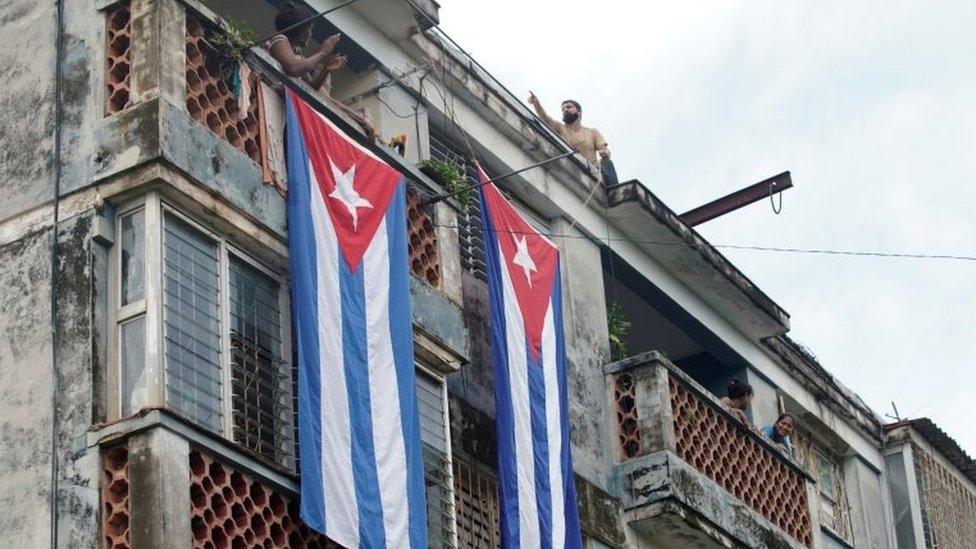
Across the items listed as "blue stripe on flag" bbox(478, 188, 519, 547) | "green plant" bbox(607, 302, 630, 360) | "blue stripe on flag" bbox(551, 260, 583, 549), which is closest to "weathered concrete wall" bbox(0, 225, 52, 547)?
"blue stripe on flag" bbox(478, 188, 519, 547)

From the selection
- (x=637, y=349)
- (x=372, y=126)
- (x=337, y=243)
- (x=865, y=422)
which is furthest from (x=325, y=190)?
(x=865, y=422)

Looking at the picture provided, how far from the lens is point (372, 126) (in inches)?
744

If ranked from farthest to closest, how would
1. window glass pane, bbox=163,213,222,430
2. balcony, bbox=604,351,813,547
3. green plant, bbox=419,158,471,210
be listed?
balcony, bbox=604,351,813,547 → green plant, bbox=419,158,471,210 → window glass pane, bbox=163,213,222,430

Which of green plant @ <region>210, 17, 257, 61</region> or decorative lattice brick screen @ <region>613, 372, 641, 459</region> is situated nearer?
green plant @ <region>210, 17, 257, 61</region>

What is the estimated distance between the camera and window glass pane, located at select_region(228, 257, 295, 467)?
16.3m

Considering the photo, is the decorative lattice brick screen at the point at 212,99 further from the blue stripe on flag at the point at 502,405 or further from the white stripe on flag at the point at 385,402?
the blue stripe on flag at the point at 502,405

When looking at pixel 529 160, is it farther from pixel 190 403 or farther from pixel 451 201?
pixel 190 403

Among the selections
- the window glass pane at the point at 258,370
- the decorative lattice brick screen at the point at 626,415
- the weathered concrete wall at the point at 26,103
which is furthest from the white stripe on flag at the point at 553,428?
the weathered concrete wall at the point at 26,103

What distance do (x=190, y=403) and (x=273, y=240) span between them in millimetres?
1756

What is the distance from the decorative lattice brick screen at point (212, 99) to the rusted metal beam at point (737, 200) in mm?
8910

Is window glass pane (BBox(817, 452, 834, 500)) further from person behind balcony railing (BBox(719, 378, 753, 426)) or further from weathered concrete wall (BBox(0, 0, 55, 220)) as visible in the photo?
weathered concrete wall (BBox(0, 0, 55, 220))

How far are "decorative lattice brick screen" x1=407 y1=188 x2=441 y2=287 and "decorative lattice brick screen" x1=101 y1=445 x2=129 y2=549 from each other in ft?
14.2

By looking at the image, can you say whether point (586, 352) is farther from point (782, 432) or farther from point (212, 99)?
point (212, 99)

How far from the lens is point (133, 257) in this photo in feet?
52.1
